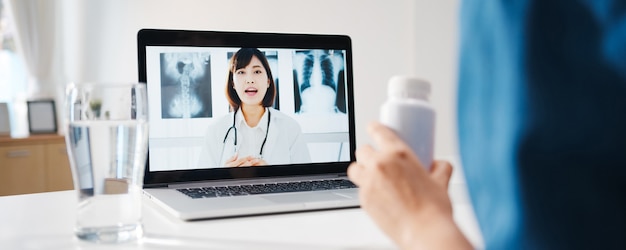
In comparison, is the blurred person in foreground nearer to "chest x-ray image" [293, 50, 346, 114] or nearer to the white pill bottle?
the white pill bottle

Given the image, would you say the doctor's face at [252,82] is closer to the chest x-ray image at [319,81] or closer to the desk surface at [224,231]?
the chest x-ray image at [319,81]

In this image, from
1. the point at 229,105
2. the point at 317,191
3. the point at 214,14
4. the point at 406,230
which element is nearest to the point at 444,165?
the point at 406,230

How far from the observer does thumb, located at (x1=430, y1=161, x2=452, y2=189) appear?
631mm

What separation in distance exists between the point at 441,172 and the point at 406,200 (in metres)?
0.10

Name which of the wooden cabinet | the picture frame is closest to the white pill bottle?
the wooden cabinet

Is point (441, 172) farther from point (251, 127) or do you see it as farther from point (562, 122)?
point (251, 127)

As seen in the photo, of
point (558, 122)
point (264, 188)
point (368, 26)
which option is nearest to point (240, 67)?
point (264, 188)

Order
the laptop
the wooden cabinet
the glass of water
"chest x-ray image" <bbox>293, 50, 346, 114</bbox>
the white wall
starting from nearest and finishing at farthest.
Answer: the glass of water, the laptop, "chest x-ray image" <bbox>293, 50, 346, 114</bbox>, the white wall, the wooden cabinet

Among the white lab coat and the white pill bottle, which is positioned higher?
the white pill bottle

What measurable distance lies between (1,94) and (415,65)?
2.64m

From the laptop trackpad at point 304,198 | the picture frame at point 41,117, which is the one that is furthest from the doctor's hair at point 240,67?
the picture frame at point 41,117

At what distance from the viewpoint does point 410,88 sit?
62 cm

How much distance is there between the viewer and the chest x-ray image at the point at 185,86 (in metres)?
1.25

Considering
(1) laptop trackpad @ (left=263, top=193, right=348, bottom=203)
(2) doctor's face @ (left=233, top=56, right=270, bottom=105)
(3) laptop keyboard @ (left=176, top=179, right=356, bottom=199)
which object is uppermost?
(2) doctor's face @ (left=233, top=56, right=270, bottom=105)
